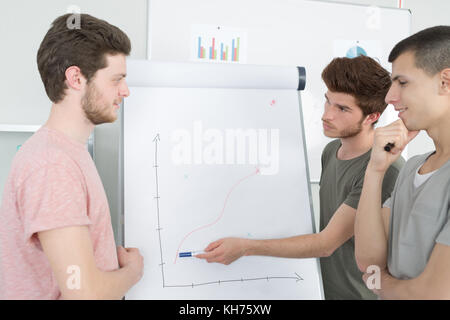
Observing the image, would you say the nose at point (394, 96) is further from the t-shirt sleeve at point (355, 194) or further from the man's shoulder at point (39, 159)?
the man's shoulder at point (39, 159)

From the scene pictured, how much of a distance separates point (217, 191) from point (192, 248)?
0.64 feet

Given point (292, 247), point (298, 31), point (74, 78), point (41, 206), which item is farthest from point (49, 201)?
point (298, 31)

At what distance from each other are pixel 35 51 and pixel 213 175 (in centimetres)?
107

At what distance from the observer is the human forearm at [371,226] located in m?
1.07

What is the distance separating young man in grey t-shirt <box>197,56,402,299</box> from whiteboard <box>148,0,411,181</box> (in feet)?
1.78

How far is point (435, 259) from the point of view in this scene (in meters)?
0.84

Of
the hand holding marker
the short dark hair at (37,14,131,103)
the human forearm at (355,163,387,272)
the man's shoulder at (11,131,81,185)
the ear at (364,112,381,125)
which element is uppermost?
the short dark hair at (37,14,131,103)

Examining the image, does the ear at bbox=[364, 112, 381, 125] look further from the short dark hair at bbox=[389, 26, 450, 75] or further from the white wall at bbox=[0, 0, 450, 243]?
the white wall at bbox=[0, 0, 450, 243]

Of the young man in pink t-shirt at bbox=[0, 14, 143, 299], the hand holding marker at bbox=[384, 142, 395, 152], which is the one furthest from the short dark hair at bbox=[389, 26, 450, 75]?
the young man in pink t-shirt at bbox=[0, 14, 143, 299]

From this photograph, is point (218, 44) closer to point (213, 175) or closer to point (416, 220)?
point (213, 175)

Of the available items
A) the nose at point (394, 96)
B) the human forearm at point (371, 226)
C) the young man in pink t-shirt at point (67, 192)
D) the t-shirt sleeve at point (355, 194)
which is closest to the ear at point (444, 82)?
the nose at point (394, 96)

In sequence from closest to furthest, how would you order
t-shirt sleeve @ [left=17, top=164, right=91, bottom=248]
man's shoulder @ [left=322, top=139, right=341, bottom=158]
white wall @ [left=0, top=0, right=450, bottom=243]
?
t-shirt sleeve @ [left=17, top=164, right=91, bottom=248] → man's shoulder @ [left=322, top=139, right=341, bottom=158] → white wall @ [left=0, top=0, right=450, bottom=243]

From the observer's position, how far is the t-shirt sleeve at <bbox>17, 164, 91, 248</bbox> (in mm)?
776

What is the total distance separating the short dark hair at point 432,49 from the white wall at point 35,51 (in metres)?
1.23
